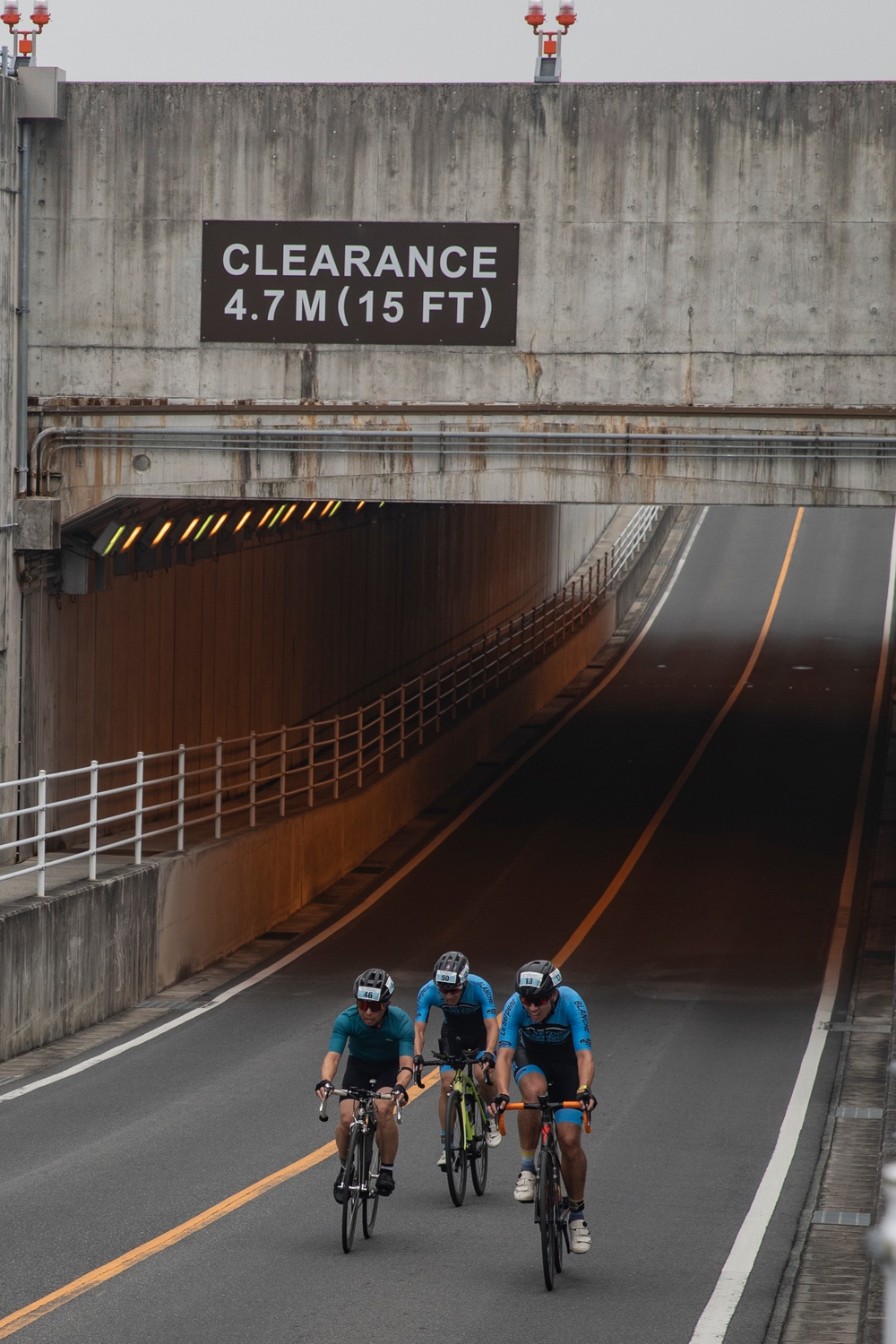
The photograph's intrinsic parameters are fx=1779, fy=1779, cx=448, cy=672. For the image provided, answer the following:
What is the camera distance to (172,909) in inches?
768

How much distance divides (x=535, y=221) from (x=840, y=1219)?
41.1 ft

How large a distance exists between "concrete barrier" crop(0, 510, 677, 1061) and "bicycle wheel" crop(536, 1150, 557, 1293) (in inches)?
279

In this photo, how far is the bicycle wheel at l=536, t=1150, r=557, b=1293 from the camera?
32.1ft

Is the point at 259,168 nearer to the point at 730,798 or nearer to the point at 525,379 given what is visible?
the point at 525,379

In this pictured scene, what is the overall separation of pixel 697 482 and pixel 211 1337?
1322 cm

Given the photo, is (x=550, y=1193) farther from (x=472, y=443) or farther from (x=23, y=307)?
(x=23, y=307)

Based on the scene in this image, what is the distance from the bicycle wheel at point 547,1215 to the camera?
978cm

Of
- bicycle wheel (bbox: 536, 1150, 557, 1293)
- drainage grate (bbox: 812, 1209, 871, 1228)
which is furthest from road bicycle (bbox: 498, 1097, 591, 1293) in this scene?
drainage grate (bbox: 812, 1209, 871, 1228)

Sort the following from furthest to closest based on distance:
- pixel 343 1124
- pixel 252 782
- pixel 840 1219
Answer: pixel 252 782 < pixel 840 1219 < pixel 343 1124

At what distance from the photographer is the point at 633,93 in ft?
65.7

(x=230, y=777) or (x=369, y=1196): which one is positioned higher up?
(x=230, y=777)

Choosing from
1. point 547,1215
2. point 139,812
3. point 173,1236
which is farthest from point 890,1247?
point 139,812

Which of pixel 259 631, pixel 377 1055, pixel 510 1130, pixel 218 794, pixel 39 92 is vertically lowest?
pixel 510 1130
